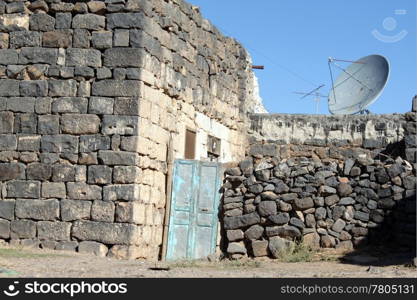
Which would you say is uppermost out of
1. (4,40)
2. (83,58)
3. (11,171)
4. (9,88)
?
(4,40)

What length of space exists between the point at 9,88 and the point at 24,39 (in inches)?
31.3

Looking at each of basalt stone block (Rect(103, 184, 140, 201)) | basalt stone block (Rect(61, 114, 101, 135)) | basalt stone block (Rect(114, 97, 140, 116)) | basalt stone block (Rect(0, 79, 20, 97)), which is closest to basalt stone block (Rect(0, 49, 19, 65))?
basalt stone block (Rect(0, 79, 20, 97))

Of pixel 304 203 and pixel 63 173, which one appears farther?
pixel 304 203

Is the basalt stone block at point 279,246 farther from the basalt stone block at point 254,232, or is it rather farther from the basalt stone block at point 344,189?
the basalt stone block at point 344,189

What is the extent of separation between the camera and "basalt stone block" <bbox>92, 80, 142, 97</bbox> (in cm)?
1111

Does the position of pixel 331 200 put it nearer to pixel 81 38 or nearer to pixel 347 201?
pixel 347 201

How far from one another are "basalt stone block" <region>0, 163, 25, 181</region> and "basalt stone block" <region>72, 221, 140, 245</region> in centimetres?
121

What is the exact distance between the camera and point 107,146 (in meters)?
11.1

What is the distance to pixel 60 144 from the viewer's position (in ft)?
36.9

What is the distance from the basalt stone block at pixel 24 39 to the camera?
11594 millimetres

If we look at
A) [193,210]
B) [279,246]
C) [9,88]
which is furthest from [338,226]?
[9,88]

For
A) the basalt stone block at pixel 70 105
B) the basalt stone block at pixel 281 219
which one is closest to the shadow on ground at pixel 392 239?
the basalt stone block at pixel 281 219

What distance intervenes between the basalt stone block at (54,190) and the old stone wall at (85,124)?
0.01 metres

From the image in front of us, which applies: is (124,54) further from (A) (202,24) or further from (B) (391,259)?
(B) (391,259)
